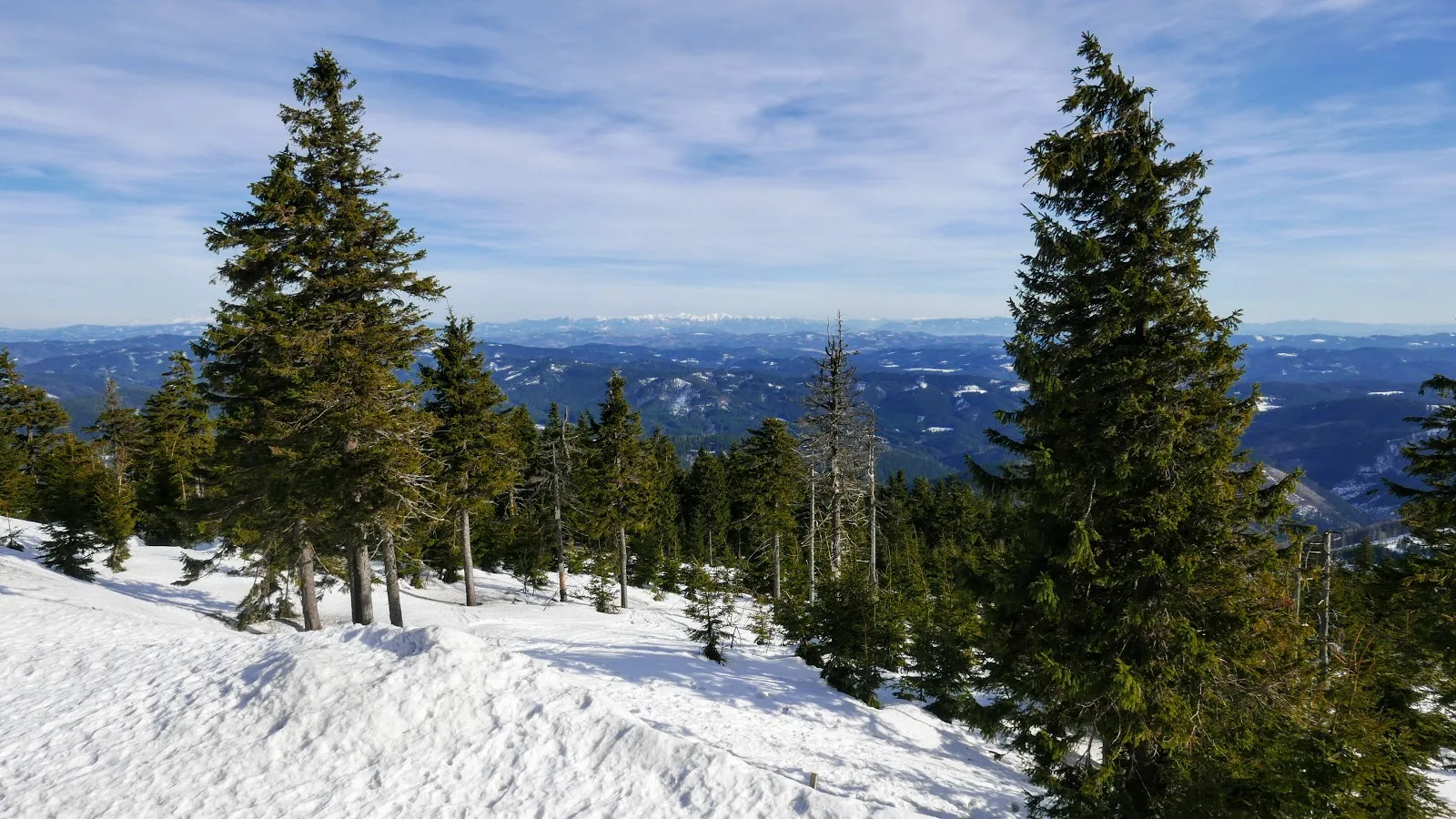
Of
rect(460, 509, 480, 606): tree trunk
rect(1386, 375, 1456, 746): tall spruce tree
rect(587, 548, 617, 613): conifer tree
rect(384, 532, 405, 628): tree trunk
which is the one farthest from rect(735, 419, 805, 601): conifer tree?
rect(1386, 375, 1456, 746): tall spruce tree

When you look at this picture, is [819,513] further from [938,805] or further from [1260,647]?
[1260,647]

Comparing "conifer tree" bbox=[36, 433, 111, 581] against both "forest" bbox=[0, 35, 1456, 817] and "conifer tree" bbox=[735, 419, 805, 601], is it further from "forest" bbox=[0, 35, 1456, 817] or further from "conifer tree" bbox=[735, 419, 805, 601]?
"conifer tree" bbox=[735, 419, 805, 601]

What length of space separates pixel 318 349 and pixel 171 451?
102ft

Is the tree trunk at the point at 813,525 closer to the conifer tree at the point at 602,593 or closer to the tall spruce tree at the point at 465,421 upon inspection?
the conifer tree at the point at 602,593

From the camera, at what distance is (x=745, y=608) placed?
37500 millimetres

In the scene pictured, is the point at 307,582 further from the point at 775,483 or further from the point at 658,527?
the point at 658,527

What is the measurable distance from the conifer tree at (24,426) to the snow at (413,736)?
27.3m

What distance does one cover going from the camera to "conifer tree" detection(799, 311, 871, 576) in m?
26.8

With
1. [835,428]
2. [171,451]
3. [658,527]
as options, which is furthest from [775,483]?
[171,451]

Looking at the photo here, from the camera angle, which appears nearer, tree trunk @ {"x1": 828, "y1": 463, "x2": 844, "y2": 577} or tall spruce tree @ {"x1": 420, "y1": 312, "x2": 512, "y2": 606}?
tall spruce tree @ {"x1": 420, "y1": 312, "x2": 512, "y2": 606}

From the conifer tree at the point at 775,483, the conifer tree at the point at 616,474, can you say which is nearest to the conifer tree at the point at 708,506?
the conifer tree at the point at 775,483

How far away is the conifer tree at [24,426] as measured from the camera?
3666 cm

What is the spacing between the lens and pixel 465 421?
84.6 feet

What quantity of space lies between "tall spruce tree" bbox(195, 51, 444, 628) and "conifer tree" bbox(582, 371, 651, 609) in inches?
559
